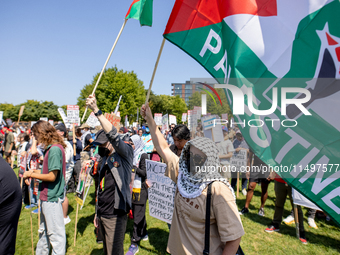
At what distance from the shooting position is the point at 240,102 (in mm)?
1770

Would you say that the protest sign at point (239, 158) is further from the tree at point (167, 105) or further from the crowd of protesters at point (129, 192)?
the tree at point (167, 105)

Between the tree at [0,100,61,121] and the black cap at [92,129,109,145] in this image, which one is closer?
the black cap at [92,129,109,145]

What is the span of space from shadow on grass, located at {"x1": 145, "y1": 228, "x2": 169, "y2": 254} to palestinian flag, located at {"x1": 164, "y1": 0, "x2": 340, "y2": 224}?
10.7ft

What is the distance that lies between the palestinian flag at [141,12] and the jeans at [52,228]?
2817mm

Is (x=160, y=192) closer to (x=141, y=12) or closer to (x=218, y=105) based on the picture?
(x=218, y=105)

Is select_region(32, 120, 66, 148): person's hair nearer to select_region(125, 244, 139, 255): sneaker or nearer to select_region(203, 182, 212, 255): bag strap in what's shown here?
select_region(125, 244, 139, 255): sneaker

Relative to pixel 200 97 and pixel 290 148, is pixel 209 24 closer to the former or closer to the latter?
pixel 200 97

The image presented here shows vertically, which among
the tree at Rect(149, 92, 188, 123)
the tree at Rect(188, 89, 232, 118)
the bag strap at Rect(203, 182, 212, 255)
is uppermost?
the tree at Rect(149, 92, 188, 123)

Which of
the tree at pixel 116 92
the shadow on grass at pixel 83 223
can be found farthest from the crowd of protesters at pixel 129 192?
the tree at pixel 116 92

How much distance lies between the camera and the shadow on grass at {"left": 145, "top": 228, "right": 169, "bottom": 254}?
3.98 meters

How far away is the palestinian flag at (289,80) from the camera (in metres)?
1.46

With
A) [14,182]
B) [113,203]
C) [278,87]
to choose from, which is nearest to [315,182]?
[278,87]

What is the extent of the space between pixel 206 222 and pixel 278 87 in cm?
121

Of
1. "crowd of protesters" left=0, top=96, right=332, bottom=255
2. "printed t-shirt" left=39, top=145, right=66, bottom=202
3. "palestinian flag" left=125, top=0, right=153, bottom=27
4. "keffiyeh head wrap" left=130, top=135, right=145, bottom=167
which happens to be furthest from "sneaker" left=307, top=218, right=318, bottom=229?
"palestinian flag" left=125, top=0, right=153, bottom=27
